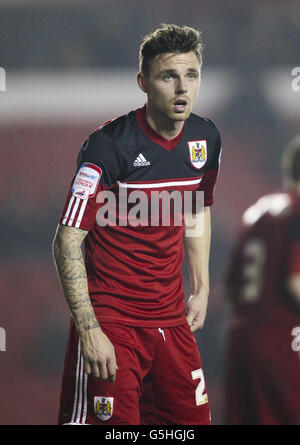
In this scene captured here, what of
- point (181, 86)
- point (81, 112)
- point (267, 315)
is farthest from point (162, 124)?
point (81, 112)

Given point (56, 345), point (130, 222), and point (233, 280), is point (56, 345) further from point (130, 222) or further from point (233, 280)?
point (130, 222)

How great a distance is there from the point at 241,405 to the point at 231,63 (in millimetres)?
1972

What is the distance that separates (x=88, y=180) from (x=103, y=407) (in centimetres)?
76

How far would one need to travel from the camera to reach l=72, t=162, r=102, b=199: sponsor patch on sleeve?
2164 mm

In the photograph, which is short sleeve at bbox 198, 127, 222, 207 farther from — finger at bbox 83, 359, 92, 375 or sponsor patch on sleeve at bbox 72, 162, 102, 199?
finger at bbox 83, 359, 92, 375

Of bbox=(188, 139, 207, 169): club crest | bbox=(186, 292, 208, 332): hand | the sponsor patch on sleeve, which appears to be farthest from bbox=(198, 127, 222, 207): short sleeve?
Answer: the sponsor patch on sleeve

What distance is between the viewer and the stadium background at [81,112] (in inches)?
139

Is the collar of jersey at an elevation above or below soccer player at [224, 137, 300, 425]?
above

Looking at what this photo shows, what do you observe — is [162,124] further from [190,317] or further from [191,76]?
[190,317]

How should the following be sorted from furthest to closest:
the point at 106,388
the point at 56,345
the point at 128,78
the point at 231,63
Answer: the point at 56,345, the point at 231,63, the point at 128,78, the point at 106,388

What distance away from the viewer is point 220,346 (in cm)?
370

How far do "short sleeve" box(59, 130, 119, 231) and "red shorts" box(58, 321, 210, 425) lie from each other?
38cm

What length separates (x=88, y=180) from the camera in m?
2.16

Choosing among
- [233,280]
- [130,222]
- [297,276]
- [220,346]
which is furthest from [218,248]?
[130,222]
